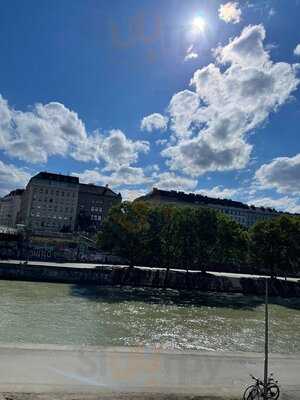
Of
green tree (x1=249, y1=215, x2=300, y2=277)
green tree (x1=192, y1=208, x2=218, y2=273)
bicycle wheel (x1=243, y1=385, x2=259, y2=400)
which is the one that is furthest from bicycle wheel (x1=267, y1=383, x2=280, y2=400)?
green tree (x1=249, y1=215, x2=300, y2=277)

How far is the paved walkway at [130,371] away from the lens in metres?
14.1

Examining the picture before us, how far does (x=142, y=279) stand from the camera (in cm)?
7100

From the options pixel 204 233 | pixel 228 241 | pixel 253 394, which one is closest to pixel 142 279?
pixel 204 233

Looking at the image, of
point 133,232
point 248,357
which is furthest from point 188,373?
point 133,232

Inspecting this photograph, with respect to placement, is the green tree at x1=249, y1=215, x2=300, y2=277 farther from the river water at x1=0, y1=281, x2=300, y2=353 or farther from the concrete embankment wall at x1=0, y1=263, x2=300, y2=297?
the river water at x1=0, y1=281, x2=300, y2=353

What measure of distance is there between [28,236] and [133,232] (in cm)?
3768

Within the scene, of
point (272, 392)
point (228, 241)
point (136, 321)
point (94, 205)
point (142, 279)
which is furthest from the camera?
point (94, 205)

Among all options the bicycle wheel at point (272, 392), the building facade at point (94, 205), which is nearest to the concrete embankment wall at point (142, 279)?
the bicycle wheel at point (272, 392)

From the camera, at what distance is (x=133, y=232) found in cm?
7581

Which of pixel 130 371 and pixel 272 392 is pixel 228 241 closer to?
pixel 130 371

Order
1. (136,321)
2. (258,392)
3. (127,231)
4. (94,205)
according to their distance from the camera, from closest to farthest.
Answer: (258,392), (136,321), (127,231), (94,205)

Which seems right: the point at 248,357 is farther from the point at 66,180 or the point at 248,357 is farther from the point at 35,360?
the point at 66,180

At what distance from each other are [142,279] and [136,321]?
37.5 metres

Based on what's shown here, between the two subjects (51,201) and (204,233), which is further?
(51,201)
